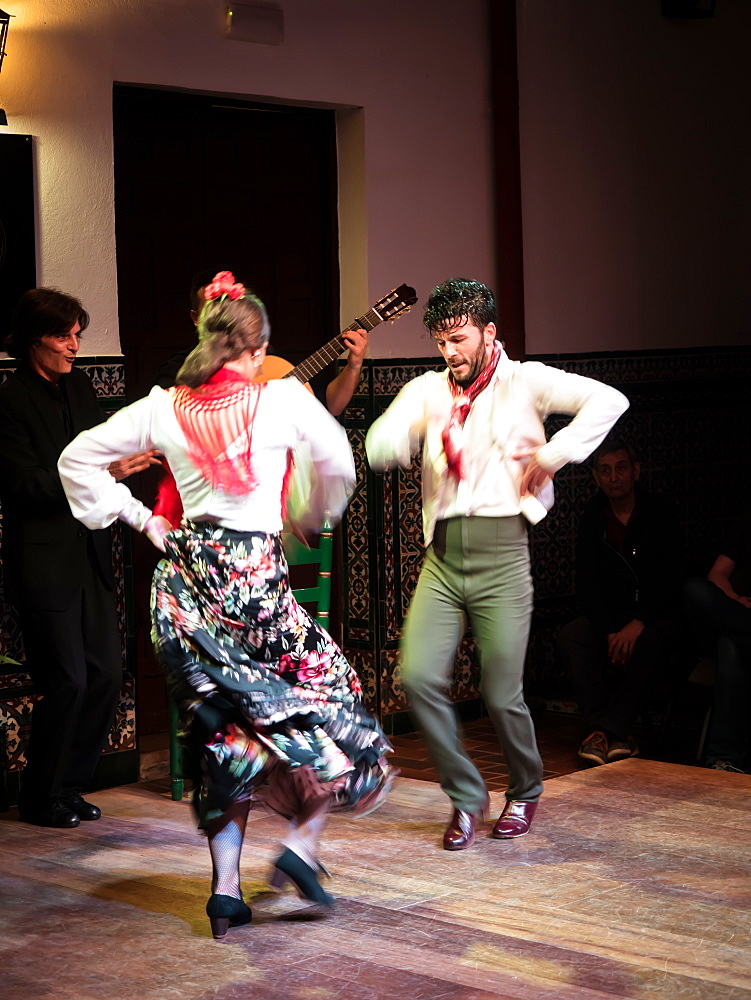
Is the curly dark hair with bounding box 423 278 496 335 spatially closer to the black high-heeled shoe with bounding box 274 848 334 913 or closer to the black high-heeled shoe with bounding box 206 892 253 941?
the black high-heeled shoe with bounding box 274 848 334 913

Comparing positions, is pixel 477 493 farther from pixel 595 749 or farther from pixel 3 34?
pixel 3 34

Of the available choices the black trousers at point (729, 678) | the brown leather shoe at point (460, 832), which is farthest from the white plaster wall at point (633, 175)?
the brown leather shoe at point (460, 832)

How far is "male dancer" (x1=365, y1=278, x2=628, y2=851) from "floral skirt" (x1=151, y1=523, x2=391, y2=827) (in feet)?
2.50

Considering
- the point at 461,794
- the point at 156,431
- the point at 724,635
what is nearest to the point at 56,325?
the point at 156,431

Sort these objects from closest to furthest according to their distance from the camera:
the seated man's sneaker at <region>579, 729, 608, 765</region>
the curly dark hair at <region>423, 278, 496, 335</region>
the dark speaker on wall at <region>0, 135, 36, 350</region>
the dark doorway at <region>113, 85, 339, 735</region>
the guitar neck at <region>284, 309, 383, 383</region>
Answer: the curly dark hair at <region>423, 278, 496, 335</region>, the dark speaker on wall at <region>0, 135, 36, 350</region>, the guitar neck at <region>284, 309, 383, 383</region>, the seated man's sneaker at <region>579, 729, 608, 765</region>, the dark doorway at <region>113, 85, 339, 735</region>

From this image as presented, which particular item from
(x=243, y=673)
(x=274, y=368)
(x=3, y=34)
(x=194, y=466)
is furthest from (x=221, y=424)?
(x=3, y=34)

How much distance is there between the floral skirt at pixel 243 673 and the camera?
12.2 feet

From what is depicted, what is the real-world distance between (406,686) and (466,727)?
7.34 feet

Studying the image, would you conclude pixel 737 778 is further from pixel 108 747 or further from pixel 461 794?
pixel 108 747

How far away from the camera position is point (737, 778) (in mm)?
5219

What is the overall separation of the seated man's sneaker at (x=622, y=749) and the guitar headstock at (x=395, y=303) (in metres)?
1.83

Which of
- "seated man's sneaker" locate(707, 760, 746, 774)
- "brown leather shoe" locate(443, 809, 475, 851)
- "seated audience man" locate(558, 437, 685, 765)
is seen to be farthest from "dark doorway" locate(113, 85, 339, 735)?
"seated man's sneaker" locate(707, 760, 746, 774)

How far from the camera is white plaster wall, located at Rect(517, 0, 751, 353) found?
7.06m

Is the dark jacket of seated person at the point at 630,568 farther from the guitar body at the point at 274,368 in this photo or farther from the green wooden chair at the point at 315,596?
the guitar body at the point at 274,368
